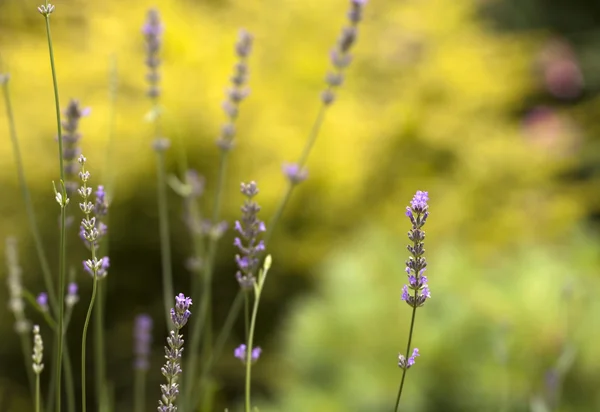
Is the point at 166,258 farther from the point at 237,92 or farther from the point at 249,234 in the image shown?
the point at 249,234

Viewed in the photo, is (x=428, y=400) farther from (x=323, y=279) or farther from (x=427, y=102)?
(x=427, y=102)

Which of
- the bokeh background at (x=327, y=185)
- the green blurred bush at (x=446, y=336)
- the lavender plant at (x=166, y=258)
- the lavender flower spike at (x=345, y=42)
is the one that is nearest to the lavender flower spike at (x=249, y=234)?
the lavender plant at (x=166, y=258)

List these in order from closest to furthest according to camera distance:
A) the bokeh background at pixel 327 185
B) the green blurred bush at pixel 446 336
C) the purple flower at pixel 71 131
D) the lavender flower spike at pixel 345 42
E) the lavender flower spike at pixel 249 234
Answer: the lavender flower spike at pixel 249 234 < the purple flower at pixel 71 131 < the lavender flower spike at pixel 345 42 < the green blurred bush at pixel 446 336 < the bokeh background at pixel 327 185

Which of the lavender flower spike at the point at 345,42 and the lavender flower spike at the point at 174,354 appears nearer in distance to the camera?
the lavender flower spike at the point at 174,354

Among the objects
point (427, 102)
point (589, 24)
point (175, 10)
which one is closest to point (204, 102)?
point (175, 10)

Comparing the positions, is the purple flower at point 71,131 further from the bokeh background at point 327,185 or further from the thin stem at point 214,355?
the bokeh background at point 327,185

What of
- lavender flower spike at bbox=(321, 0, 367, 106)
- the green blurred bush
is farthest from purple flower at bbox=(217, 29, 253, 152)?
the green blurred bush

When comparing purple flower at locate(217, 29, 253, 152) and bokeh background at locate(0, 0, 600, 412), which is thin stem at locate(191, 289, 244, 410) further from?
bokeh background at locate(0, 0, 600, 412)

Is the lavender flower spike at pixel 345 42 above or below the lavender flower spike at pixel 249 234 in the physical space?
above

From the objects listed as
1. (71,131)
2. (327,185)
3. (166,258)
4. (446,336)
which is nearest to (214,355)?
(166,258)
